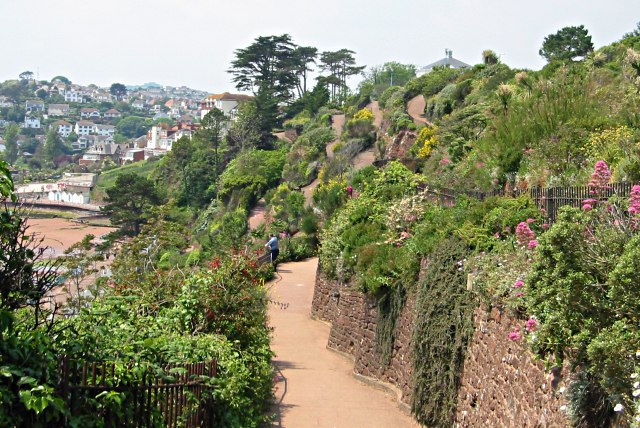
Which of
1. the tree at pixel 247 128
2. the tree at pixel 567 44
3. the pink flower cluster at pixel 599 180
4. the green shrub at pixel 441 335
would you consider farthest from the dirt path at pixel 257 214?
the pink flower cluster at pixel 599 180

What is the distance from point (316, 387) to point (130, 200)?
52.7m

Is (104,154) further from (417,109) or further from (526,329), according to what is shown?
(526,329)

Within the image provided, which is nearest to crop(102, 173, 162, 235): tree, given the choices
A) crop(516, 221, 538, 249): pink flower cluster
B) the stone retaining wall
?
the stone retaining wall

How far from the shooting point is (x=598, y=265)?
7.26m

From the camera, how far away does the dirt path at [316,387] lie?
12797 millimetres

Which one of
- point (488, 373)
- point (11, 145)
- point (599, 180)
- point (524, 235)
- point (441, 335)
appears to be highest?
point (11, 145)

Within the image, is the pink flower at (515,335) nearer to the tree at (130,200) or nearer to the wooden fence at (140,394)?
the wooden fence at (140,394)

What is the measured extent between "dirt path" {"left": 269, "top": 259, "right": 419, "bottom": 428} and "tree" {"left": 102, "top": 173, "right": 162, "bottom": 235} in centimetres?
4252

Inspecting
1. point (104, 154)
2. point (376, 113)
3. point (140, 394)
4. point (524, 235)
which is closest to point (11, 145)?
point (104, 154)

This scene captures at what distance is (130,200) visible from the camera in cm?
6556

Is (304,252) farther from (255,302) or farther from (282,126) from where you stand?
(282,126)

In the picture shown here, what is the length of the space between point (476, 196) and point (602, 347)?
7991 millimetres

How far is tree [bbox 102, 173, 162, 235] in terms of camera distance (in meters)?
63.3

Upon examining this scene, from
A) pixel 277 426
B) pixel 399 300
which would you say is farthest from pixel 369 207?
pixel 277 426
